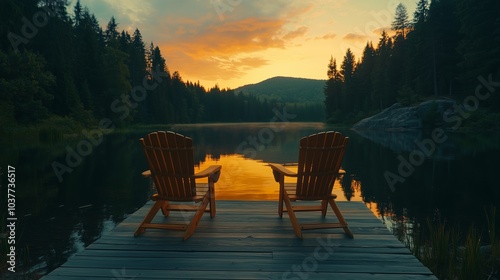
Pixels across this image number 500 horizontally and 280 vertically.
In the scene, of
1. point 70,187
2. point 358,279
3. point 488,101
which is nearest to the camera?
point 358,279

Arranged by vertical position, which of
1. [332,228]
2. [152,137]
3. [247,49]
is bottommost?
[332,228]

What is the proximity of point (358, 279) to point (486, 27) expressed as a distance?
137ft

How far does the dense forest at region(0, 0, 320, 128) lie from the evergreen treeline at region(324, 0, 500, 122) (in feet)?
126

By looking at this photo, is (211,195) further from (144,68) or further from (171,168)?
(144,68)

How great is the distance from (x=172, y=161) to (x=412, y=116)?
43430 millimetres

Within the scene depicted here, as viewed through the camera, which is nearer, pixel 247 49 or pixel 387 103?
pixel 247 49

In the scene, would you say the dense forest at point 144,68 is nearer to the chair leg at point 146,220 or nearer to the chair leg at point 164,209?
the chair leg at point 164,209

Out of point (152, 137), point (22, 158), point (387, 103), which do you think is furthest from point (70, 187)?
point (387, 103)

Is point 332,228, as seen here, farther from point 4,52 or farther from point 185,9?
point 4,52

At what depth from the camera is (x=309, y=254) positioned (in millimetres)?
4020

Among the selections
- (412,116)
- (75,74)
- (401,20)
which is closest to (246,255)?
(412,116)

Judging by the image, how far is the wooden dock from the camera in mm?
3502

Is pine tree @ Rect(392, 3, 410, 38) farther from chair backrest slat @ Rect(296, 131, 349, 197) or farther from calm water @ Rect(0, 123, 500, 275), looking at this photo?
chair backrest slat @ Rect(296, 131, 349, 197)

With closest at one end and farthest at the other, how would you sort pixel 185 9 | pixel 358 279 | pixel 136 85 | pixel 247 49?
pixel 358 279, pixel 185 9, pixel 247 49, pixel 136 85
